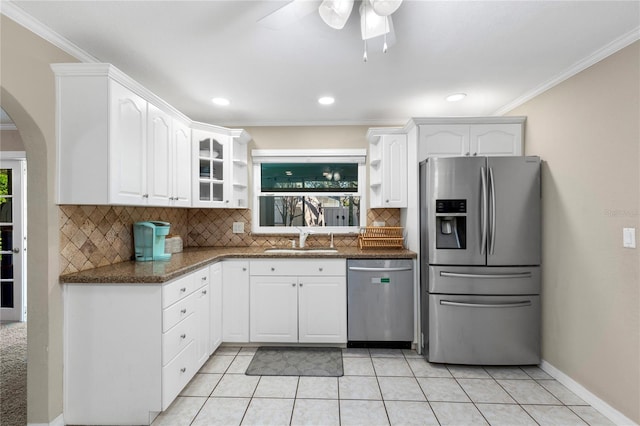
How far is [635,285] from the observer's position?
184 centimetres

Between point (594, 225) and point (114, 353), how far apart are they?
332cm

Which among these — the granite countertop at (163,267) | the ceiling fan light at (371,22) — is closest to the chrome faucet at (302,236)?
the granite countertop at (163,267)

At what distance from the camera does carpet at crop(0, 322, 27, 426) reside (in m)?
1.94

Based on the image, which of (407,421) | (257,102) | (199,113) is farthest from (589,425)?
(199,113)

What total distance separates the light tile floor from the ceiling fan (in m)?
2.17

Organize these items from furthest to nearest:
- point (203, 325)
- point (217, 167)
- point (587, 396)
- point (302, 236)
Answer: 1. point (302, 236)
2. point (217, 167)
3. point (203, 325)
4. point (587, 396)

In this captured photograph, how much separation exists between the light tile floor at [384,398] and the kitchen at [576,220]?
36 centimetres

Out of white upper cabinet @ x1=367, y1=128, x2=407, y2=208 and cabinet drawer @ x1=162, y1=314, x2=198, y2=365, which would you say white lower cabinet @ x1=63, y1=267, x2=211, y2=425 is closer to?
cabinet drawer @ x1=162, y1=314, x2=198, y2=365

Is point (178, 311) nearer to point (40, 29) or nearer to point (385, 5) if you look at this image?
point (40, 29)

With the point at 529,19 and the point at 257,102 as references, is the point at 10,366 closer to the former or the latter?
the point at 257,102

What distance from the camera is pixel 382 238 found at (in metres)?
3.22

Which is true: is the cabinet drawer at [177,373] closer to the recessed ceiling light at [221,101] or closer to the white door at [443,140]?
the recessed ceiling light at [221,101]

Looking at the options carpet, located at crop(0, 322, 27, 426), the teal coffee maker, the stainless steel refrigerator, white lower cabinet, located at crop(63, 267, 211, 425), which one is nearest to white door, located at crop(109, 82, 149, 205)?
the teal coffee maker

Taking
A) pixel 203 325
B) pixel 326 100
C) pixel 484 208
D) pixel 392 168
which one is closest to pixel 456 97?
pixel 392 168
